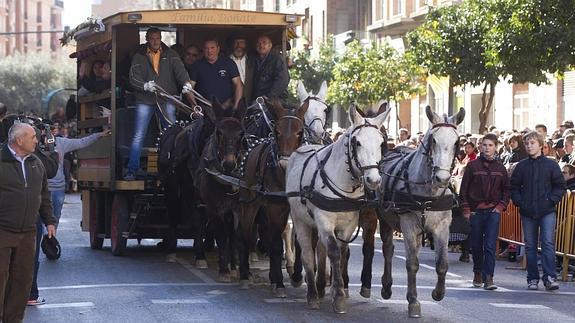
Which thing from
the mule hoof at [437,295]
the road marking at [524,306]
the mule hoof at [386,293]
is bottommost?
the road marking at [524,306]

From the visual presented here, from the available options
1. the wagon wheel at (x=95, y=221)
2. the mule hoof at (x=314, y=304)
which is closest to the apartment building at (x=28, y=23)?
the wagon wheel at (x=95, y=221)

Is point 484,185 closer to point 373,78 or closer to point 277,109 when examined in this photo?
point 277,109

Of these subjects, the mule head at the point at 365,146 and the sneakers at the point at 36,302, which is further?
the sneakers at the point at 36,302

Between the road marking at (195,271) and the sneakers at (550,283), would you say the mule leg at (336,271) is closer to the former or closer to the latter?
the road marking at (195,271)

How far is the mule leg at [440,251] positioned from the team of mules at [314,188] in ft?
0.04

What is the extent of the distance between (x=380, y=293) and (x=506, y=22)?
10.2m

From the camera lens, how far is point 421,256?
19.7 metres

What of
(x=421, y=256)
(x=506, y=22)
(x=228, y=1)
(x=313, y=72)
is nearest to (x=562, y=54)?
(x=506, y=22)

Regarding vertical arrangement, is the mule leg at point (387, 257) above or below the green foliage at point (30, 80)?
below

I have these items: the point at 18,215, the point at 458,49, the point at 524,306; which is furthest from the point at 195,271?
the point at 458,49

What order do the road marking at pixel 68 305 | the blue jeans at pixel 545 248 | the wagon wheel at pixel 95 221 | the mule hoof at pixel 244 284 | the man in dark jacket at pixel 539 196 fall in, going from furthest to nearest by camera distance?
the wagon wheel at pixel 95 221 → the blue jeans at pixel 545 248 → the man in dark jacket at pixel 539 196 → the mule hoof at pixel 244 284 → the road marking at pixel 68 305

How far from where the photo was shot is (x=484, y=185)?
582 inches

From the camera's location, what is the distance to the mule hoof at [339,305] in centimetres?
1223

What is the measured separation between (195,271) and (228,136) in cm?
206
